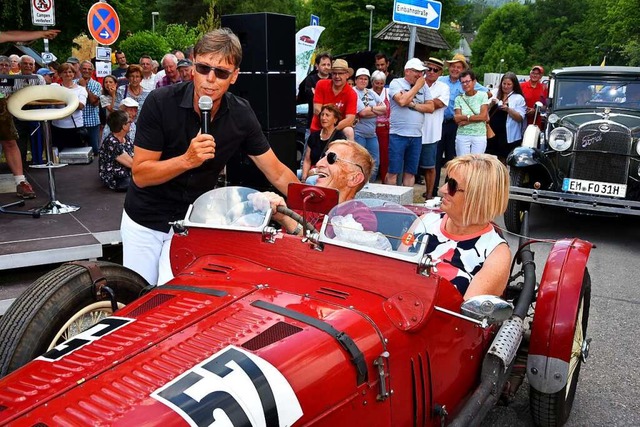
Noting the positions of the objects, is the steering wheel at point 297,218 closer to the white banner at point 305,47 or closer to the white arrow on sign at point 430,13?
the white arrow on sign at point 430,13

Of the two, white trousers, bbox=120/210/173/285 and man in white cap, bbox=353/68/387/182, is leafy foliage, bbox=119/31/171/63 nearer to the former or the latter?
man in white cap, bbox=353/68/387/182

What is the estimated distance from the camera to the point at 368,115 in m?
8.03

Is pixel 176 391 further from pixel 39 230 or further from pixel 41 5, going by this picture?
pixel 41 5

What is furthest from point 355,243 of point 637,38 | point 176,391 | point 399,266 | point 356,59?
point 637,38

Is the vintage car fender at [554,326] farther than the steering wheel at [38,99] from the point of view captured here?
No

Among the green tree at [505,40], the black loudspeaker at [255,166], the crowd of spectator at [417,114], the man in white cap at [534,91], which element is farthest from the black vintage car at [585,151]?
the green tree at [505,40]

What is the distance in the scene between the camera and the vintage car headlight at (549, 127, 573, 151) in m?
7.15

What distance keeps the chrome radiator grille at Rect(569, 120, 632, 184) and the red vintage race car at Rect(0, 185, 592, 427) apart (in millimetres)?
4507

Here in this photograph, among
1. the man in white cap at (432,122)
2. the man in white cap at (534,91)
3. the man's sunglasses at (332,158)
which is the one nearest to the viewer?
the man's sunglasses at (332,158)

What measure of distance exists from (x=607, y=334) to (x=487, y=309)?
2933 millimetres

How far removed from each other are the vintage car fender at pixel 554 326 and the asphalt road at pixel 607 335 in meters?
0.61

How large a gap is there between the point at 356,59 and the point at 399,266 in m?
15.4

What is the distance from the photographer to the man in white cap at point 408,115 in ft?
24.8

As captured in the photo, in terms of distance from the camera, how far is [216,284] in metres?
2.24
